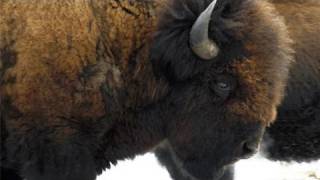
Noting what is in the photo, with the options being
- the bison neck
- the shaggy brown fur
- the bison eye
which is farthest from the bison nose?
the shaggy brown fur

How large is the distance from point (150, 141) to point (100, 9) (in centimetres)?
110

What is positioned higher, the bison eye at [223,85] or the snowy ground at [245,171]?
the bison eye at [223,85]

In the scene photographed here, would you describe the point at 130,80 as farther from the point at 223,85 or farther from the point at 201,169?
the point at 201,169

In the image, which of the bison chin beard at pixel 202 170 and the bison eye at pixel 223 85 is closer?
the bison eye at pixel 223 85

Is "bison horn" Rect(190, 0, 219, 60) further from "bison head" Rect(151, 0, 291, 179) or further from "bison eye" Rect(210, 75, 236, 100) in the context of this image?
"bison eye" Rect(210, 75, 236, 100)

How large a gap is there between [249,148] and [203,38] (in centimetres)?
88

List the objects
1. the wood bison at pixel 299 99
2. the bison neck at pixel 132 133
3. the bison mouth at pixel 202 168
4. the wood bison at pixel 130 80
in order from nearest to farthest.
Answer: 1. the wood bison at pixel 130 80
2. the bison neck at pixel 132 133
3. the bison mouth at pixel 202 168
4. the wood bison at pixel 299 99

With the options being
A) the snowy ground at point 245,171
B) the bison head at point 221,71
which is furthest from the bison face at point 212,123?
the snowy ground at point 245,171

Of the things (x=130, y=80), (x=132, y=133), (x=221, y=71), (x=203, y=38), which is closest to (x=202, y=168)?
(x=132, y=133)

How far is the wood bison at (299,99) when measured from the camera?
686 centimetres

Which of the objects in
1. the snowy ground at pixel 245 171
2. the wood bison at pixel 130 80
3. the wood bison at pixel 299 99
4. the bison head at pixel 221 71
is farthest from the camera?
the snowy ground at pixel 245 171

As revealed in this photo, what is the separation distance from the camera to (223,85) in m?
5.30

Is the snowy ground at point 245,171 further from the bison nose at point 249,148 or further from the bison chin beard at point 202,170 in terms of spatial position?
the bison nose at point 249,148

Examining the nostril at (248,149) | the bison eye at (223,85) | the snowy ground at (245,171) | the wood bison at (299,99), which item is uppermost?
the bison eye at (223,85)
